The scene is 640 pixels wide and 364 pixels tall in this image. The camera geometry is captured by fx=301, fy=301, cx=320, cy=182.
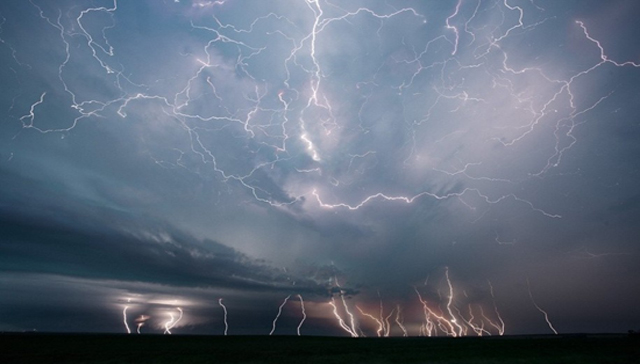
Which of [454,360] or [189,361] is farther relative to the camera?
[189,361]

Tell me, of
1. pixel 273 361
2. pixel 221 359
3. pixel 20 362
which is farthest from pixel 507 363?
pixel 20 362

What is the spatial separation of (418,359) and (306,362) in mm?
6248

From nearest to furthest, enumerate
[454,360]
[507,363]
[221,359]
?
[507,363] → [454,360] → [221,359]

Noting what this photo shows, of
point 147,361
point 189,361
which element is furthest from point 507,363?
point 147,361

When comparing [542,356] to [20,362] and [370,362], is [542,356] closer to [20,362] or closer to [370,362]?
[370,362]

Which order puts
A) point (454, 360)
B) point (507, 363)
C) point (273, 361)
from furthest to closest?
point (273, 361) < point (454, 360) < point (507, 363)

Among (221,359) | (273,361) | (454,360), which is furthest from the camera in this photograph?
(221,359)

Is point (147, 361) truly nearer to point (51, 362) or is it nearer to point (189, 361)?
point (189, 361)

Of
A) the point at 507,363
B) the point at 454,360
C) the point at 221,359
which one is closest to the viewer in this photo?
the point at 507,363

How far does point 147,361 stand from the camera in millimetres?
Answer: 17156

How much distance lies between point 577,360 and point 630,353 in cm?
425

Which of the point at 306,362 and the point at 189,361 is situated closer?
the point at 306,362

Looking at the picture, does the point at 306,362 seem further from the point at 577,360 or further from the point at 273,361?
the point at 577,360

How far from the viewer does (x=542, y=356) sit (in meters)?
16.7
